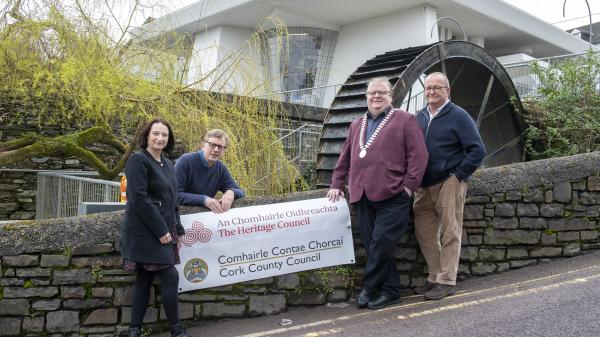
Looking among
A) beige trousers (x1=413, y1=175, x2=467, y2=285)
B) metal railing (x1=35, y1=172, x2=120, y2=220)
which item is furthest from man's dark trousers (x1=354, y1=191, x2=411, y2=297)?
metal railing (x1=35, y1=172, x2=120, y2=220)

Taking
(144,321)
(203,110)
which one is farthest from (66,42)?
(144,321)

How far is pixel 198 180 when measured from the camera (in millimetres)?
4625

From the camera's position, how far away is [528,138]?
9.70m

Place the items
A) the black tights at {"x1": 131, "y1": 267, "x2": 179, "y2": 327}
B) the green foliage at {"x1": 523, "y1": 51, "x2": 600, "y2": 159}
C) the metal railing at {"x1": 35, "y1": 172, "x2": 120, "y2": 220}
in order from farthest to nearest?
the green foliage at {"x1": 523, "y1": 51, "x2": 600, "y2": 159}, the metal railing at {"x1": 35, "y1": 172, "x2": 120, "y2": 220}, the black tights at {"x1": 131, "y1": 267, "x2": 179, "y2": 327}

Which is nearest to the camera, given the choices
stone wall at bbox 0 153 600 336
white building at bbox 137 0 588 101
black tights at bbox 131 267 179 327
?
black tights at bbox 131 267 179 327

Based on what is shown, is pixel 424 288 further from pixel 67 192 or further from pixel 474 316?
pixel 67 192

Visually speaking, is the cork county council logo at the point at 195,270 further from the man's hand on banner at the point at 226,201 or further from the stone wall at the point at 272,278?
the man's hand on banner at the point at 226,201

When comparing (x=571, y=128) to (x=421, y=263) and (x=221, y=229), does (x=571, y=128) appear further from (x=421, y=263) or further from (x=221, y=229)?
(x=221, y=229)

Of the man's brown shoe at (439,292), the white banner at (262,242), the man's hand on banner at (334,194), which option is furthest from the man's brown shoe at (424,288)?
the man's hand on banner at (334,194)

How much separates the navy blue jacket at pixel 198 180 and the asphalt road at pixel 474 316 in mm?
1077

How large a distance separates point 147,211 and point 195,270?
36.1 inches

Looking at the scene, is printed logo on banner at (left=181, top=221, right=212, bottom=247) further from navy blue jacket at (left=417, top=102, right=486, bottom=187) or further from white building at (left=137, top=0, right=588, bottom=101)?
white building at (left=137, top=0, right=588, bottom=101)

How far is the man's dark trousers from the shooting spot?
4438mm

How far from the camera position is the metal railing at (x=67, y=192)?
7.51 meters
